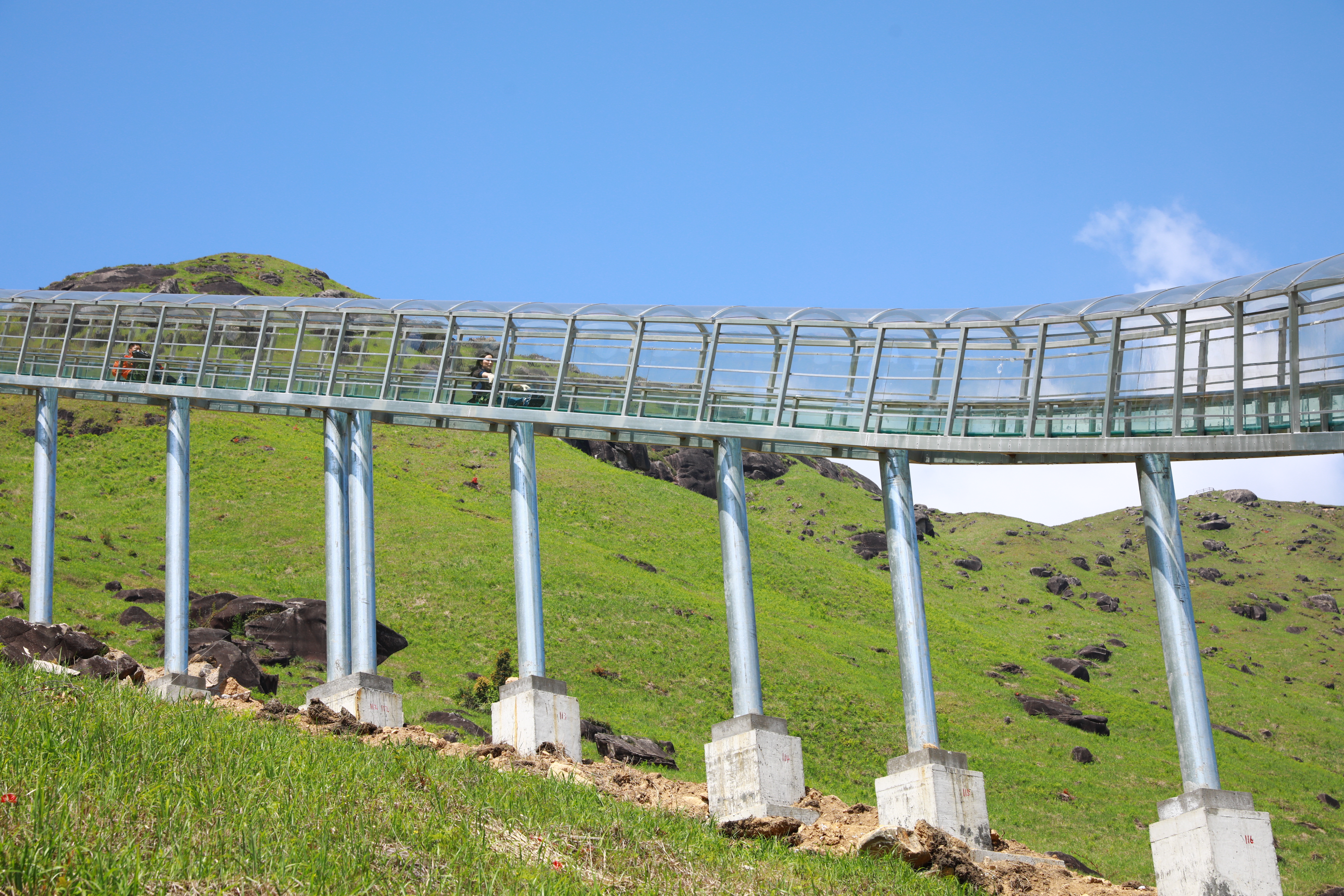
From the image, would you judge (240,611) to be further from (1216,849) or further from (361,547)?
(1216,849)

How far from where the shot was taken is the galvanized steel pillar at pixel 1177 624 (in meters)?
20.3

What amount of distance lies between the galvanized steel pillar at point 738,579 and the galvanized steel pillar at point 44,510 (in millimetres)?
16633

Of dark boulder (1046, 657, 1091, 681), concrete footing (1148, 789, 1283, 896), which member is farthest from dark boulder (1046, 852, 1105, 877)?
dark boulder (1046, 657, 1091, 681)

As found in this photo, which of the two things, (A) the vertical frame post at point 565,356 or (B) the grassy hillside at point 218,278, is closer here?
(A) the vertical frame post at point 565,356

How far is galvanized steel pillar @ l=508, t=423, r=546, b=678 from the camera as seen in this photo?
78.3ft

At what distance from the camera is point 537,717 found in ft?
72.1

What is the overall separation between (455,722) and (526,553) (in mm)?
12436

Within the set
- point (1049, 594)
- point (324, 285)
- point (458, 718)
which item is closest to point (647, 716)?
point (458, 718)

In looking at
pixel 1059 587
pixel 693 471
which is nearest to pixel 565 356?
pixel 693 471

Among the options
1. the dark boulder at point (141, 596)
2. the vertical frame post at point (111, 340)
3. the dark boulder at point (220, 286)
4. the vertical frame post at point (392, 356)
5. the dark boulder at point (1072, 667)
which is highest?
the dark boulder at point (220, 286)

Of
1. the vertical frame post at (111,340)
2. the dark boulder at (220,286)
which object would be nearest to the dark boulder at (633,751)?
the vertical frame post at (111,340)

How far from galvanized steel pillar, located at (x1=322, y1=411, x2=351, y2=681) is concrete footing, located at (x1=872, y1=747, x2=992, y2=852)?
12014 mm

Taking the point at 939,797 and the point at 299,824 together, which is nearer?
the point at 299,824

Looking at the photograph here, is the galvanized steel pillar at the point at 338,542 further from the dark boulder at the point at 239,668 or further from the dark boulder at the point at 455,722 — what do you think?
the dark boulder at the point at 455,722
